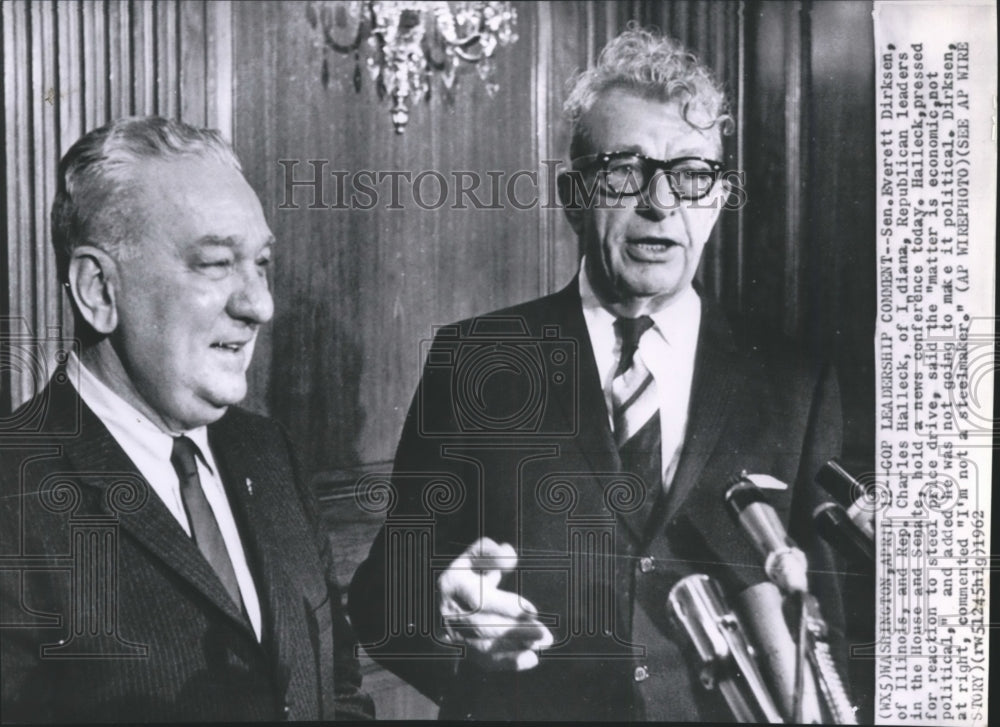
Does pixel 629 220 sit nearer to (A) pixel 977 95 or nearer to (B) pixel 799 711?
(A) pixel 977 95

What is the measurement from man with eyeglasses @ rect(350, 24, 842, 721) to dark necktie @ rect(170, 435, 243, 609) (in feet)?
1.21

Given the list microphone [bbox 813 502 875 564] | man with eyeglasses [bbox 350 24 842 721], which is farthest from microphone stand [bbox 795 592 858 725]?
microphone [bbox 813 502 875 564]

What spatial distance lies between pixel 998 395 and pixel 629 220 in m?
1.20

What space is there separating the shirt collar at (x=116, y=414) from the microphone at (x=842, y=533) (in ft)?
6.21

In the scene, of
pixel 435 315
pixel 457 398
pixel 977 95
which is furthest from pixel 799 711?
pixel 977 95

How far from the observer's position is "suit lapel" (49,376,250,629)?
313cm

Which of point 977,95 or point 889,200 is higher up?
point 977,95

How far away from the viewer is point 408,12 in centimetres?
322

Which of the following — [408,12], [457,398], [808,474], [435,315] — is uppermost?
[408,12]

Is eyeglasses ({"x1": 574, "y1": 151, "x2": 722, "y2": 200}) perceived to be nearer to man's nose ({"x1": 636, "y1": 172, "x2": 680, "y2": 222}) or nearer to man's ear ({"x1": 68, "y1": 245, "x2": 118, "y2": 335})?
man's nose ({"x1": 636, "y1": 172, "x2": 680, "y2": 222})

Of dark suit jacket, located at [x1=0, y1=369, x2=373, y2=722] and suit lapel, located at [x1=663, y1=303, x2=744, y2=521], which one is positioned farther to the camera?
suit lapel, located at [x1=663, y1=303, x2=744, y2=521]

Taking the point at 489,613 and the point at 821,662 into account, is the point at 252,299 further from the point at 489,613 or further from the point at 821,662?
the point at 821,662

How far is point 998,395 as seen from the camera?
3.29 m

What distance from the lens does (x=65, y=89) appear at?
3203 mm
